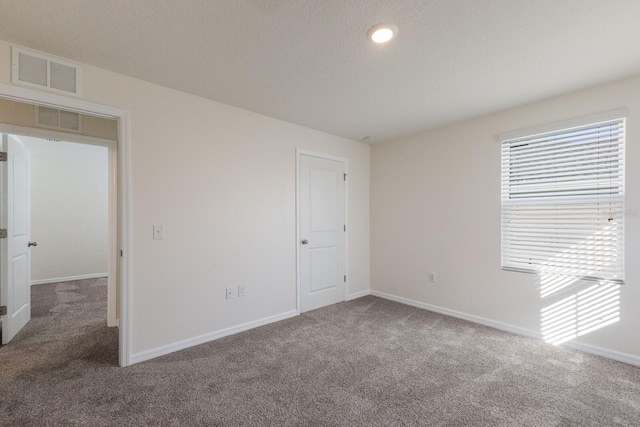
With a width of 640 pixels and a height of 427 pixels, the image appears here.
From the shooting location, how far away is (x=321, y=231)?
3934 millimetres

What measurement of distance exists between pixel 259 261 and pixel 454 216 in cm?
244

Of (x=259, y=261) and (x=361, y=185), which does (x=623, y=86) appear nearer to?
(x=361, y=185)

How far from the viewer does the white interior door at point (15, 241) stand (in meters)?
2.85

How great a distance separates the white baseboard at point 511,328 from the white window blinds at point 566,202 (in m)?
0.63

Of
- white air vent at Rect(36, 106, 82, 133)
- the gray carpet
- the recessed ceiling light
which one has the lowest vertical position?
the gray carpet

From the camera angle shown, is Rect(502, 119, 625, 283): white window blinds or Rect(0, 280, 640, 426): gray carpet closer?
Rect(0, 280, 640, 426): gray carpet

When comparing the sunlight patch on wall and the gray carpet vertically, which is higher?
the sunlight patch on wall

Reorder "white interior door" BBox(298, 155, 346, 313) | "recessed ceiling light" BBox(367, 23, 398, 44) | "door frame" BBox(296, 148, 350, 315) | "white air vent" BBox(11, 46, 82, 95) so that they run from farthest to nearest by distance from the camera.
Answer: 1. "white interior door" BBox(298, 155, 346, 313)
2. "door frame" BBox(296, 148, 350, 315)
3. "white air vent" BBox(11, 46, 82, 95)
4. "recessed ceiling light" BBox(367, 23, 398, 44)

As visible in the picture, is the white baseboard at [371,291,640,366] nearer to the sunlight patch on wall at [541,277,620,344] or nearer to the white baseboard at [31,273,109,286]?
the sunlight patch on wall at [541,277,620,344]

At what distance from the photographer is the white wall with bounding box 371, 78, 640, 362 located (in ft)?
7.96

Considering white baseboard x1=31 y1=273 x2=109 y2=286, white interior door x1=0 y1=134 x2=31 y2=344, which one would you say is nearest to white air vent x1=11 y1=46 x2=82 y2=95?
white interior door x1=0 y1=134 x2=31 y2=344

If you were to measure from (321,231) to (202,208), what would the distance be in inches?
65.1

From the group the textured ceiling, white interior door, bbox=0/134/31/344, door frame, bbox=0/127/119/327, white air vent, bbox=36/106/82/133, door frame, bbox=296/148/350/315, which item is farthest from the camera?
door frame, bbox=296/148/350/315

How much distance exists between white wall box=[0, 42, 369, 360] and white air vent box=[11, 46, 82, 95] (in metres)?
0.05
